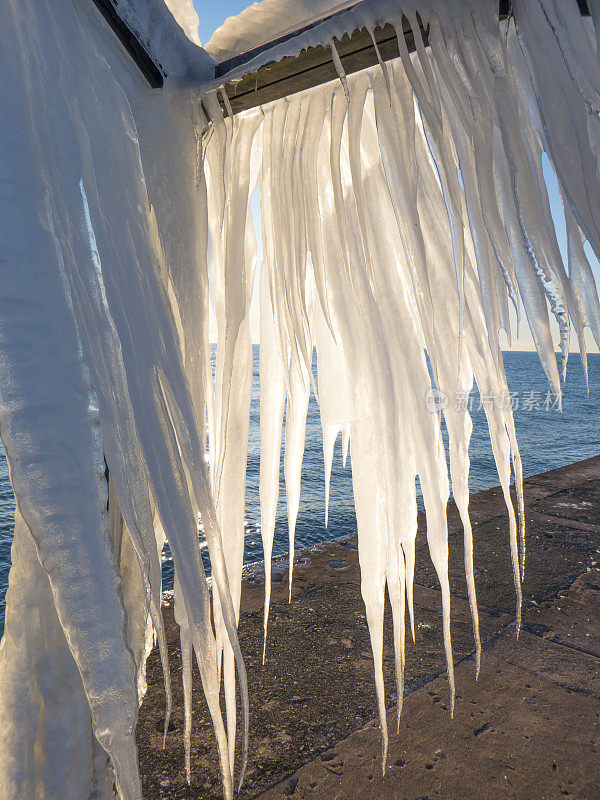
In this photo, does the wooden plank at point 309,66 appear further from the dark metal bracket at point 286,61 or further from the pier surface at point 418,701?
the pier surface at point 418,701

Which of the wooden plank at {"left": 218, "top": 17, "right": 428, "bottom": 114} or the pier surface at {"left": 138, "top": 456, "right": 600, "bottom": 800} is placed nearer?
the wooden plank at {"left": 218, "top": 17, "right": 428, "bottom": 114}

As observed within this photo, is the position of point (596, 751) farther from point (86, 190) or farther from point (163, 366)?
point (86, 190)

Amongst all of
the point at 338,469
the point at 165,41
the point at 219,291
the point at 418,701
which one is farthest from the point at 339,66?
the point at 338,469

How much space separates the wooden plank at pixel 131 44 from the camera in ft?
3.32

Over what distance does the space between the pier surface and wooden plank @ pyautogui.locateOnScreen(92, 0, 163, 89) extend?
7.36 ft

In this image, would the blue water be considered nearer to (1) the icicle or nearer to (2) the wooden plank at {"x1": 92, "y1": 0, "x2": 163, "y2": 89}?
(1) the icicle

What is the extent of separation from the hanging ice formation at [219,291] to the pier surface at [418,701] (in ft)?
2.95

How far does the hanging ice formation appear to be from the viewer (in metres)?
0.71

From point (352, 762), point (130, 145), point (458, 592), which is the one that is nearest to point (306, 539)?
point (458, 592)

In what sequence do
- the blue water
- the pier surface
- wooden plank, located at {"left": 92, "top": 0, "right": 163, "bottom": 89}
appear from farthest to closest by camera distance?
the blue water < the pier surface < wooden plank, located at {"left": 92, "top": 0, "right": 163, "bottom": 89}

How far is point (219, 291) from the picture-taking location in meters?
1.48

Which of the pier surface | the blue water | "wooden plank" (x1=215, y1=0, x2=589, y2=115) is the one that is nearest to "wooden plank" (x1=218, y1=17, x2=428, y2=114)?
"wooden plank" (x1=215, y1=0, x2=589, y2=115)

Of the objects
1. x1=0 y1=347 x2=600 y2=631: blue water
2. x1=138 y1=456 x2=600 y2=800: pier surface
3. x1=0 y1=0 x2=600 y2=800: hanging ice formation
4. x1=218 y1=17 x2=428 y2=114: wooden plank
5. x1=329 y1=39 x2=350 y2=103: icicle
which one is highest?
x1=218 y1=17 x2=428 y2=114: wooden plank

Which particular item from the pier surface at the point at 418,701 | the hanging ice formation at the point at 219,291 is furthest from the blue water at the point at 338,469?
the pier surface at the point at 418,701
